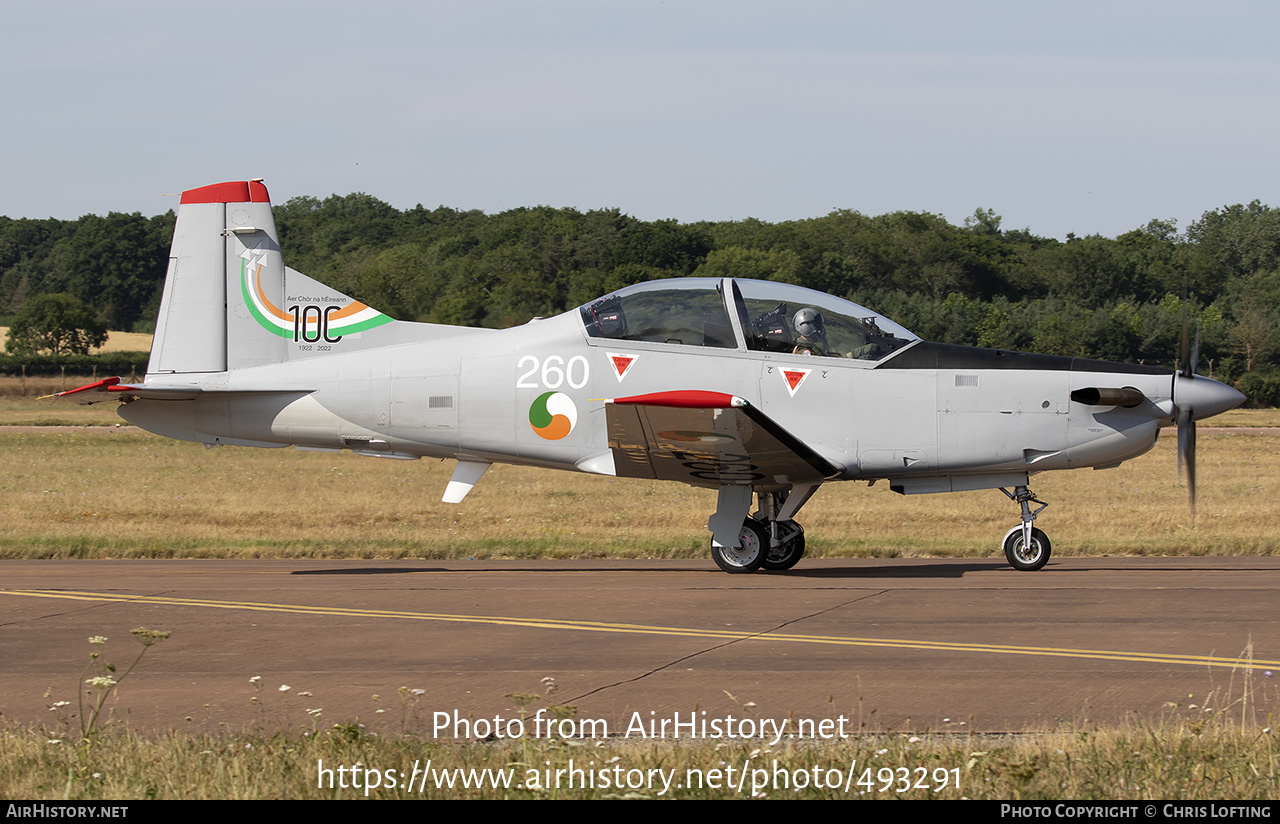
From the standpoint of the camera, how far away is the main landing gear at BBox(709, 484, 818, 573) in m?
12.0

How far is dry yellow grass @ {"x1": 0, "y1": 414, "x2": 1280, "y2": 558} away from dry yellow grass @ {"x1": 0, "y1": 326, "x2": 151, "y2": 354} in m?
27.0

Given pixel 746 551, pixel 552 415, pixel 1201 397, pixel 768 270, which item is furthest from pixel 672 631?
pixel 768 270

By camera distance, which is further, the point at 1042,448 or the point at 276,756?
the point at 1042,448

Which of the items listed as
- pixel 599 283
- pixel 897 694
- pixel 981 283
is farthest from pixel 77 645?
pixel 981 283

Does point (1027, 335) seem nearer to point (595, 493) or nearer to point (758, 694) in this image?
point (595, 493)

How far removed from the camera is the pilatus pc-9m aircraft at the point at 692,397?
11227 mm

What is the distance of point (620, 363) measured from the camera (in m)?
11.8

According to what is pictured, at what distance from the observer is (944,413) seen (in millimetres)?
11359

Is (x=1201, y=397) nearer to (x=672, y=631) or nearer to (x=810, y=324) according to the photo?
(x=810, y=324)

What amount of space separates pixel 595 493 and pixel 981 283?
133ft

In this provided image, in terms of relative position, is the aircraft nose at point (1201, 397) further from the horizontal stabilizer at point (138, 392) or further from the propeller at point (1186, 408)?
the horizontal stabilizer at point (138, 392)

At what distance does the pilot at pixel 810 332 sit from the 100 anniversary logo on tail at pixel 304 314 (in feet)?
Answer: 15.3

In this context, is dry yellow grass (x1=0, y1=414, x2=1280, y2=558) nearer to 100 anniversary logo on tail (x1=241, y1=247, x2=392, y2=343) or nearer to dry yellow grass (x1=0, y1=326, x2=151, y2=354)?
100 anniversary logo on tail (x1=241, y1=247, x2=392, y2=343)

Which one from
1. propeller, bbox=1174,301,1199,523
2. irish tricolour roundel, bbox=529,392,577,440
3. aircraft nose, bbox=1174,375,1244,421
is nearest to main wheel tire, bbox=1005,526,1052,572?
propeller, bbox=1174,301,1199,523
